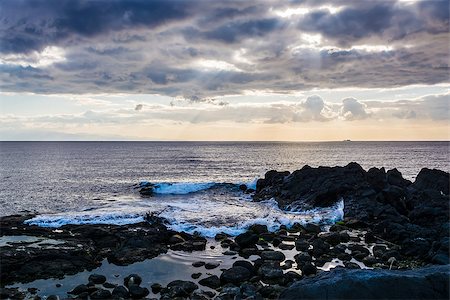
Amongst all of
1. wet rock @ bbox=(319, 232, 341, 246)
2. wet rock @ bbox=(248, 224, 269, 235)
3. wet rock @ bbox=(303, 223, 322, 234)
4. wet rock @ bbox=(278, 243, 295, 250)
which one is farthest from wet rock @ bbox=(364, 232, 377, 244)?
wet rock @ bbox=(248, 224, 269, 235)

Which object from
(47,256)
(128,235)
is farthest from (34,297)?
(128,235)

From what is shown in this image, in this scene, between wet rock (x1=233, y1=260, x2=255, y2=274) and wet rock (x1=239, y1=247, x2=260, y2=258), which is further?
wet rock (x1=239, y1=247, x2=260, y2=258)

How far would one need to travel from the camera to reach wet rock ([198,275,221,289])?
18625 millimetres

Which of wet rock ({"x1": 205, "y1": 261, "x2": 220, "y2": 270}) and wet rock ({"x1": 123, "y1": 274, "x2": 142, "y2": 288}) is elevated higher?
wet rock ({"x1": 123, "y1": 274, "x2": 142, "y2": 288})

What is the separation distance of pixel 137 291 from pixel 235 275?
464 cm

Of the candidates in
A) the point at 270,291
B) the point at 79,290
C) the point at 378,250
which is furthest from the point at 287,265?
the point at 79,290

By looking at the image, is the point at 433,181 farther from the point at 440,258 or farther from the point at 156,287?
the point at 156,287

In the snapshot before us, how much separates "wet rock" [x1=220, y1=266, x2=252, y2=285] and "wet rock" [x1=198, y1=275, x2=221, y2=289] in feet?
0.91

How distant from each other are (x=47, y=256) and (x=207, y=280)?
362 inches

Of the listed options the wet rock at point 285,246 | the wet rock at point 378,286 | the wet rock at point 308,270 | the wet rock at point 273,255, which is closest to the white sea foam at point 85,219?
the wet rock at point 285,246

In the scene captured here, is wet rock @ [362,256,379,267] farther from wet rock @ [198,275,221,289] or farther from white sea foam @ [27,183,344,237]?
white sea foam @ [27,183,344,237]

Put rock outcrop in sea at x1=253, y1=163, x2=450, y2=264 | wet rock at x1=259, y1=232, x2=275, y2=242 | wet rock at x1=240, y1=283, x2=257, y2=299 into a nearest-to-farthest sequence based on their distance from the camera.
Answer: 1. wet rock at x1=240, y1=283, x2=257, y2=299
2. rock outcrop in sea at x1=253, y1=163, x2=450, y2=264
3. wet rock at x1=259, y1=232, x2=275, y2=242

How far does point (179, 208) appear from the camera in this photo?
41.8m

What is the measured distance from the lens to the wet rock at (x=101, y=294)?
17242mm
